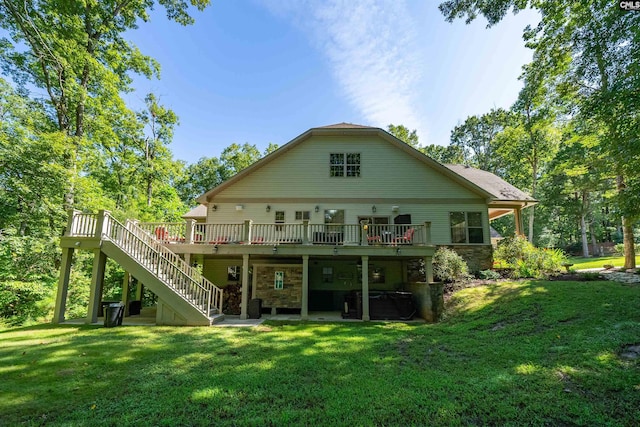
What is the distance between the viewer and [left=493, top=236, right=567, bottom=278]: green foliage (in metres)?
10.8

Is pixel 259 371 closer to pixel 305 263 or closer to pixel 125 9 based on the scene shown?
pixel 305 263

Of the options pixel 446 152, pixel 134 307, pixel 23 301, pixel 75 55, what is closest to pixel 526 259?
pixel 134 307

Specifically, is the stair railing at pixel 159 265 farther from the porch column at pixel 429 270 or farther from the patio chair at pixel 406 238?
the porch column at pixel 429 270

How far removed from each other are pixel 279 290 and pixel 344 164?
20.8 ft

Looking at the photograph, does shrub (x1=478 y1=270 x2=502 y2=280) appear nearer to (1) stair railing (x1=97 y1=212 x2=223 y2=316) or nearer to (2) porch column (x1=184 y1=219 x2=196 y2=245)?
(1) stair railing (x1=97 y1=212 x2=223 y2=316)

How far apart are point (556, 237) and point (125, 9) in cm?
4227

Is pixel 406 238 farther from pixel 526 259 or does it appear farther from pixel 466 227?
pixel 526 259

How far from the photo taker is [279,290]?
11.0m

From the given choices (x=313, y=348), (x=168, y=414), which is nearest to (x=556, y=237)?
(x=313, y=348)

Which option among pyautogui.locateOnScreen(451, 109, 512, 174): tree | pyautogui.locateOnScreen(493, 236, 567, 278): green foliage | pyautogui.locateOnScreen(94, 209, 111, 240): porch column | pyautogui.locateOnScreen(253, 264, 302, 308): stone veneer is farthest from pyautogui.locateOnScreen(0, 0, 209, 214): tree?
pyautogui.locateOnScreen(451, 109, 512, 174): tree

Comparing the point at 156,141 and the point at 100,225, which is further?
the point at 156,141

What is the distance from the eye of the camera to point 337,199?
499 inches

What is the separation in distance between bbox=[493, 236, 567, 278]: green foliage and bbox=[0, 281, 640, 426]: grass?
3225 millimetres

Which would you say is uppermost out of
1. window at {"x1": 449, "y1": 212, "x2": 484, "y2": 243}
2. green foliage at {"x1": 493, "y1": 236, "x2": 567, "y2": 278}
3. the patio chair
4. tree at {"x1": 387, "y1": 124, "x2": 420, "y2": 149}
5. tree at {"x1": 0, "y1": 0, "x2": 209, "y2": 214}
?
tree at {"x1": 387, "y1": 124, "x2": 420, "y2": 149}
